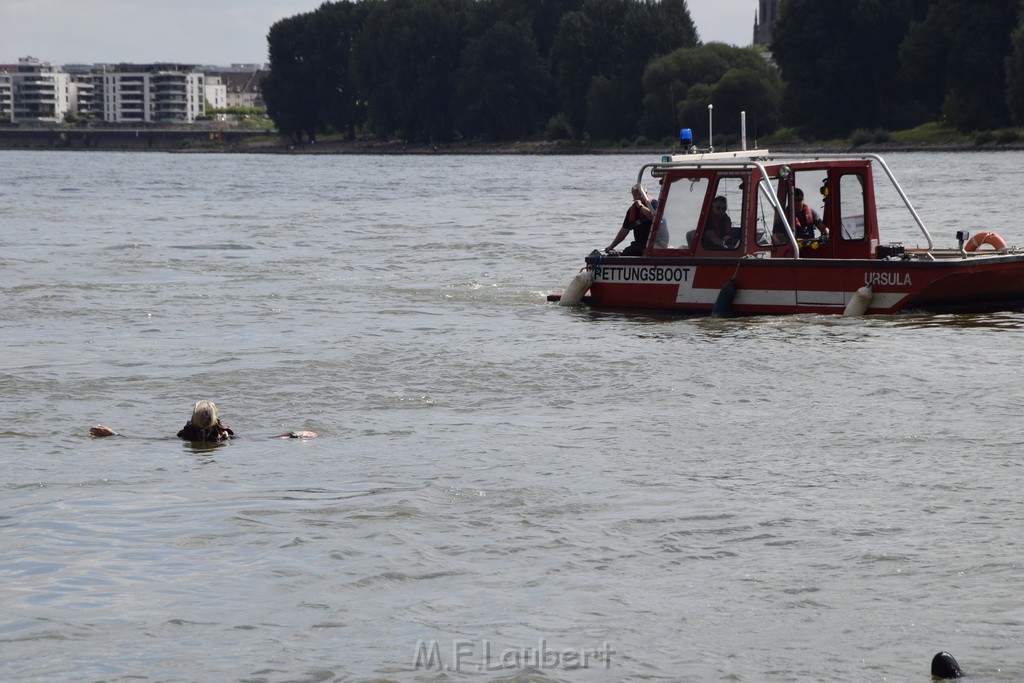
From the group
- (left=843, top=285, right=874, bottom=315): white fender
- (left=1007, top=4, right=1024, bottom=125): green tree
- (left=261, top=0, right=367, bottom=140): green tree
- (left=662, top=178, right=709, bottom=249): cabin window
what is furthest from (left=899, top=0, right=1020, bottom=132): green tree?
(left=843, top=285, right=874, bottom=315): white fender

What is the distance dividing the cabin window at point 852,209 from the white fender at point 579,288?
3.27 m

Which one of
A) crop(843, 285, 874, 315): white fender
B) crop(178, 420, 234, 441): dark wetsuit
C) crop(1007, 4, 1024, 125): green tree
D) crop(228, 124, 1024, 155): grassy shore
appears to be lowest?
crop(178, 420, 234, 441): dark wetsuit

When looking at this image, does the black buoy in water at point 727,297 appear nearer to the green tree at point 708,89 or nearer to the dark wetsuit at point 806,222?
the dark wetsuit at point 806,222

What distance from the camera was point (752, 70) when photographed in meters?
106

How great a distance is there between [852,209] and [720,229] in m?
1.69

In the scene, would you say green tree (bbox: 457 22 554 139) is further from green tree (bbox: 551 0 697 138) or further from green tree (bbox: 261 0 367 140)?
green tree (bbox: 261 0 367 140)

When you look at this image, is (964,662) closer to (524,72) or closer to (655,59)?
(655,59)

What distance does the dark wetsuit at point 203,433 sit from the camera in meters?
12.1

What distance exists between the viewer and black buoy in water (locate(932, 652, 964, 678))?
22.5 ft

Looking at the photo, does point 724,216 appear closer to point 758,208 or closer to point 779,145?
point 758,208

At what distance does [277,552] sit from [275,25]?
540 feet

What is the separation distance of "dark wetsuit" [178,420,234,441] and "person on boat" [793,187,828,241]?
368 inches

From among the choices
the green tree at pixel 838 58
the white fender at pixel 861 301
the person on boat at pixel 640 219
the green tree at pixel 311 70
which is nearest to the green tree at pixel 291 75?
A: the green tree at pixel 311 70

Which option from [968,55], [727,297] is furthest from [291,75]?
[727,297]
